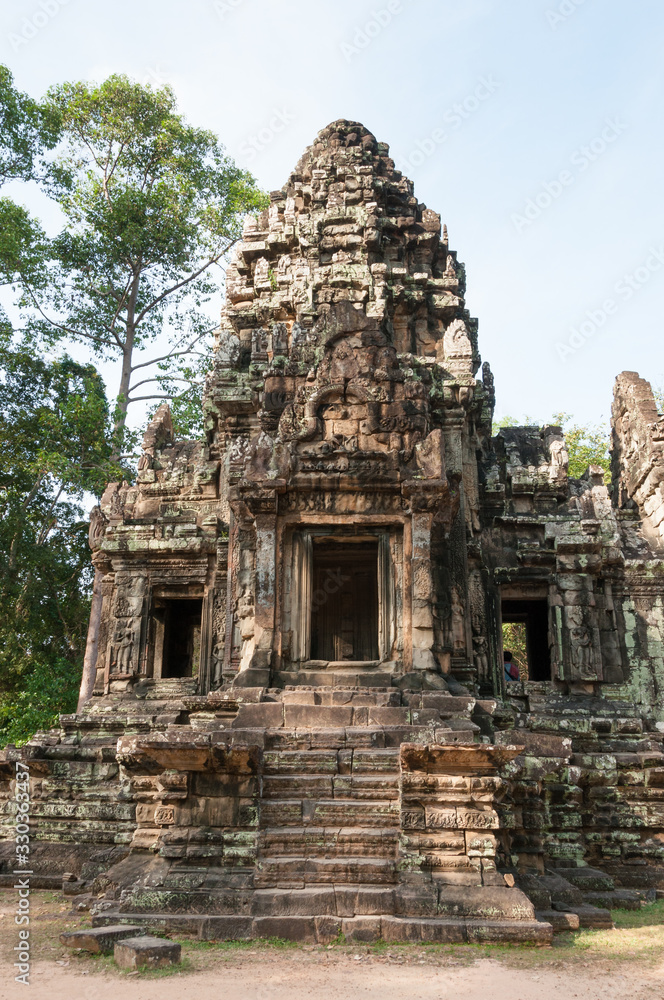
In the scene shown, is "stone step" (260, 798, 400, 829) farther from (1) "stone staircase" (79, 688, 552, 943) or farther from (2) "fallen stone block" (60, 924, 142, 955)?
(2) "fallen stone block" (60, 924, 142, 955)

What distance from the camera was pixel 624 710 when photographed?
1278cm

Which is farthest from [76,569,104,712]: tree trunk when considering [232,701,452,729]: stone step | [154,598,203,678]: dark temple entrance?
[232,701,452,729]: stone step

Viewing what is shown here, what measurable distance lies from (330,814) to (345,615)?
5749 millimetres

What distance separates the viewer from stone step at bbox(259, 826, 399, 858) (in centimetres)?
713

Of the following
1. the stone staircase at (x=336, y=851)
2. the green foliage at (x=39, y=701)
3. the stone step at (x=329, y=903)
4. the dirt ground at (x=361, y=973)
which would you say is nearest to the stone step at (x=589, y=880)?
the dirt ground at (x=361, y=973)

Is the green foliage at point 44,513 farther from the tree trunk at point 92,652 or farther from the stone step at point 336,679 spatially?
the stone step at point 336,679

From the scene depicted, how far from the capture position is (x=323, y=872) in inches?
271

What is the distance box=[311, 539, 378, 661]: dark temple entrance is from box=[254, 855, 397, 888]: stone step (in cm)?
550

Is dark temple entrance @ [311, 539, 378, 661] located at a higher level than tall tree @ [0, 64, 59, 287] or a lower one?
lower

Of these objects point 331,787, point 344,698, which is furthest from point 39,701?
point 331,787

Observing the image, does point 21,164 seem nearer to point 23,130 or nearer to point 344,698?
point 23,130

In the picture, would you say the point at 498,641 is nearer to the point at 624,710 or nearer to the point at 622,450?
the point at 624,710

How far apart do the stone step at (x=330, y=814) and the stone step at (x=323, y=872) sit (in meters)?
0.42

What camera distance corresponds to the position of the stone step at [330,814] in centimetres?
735
